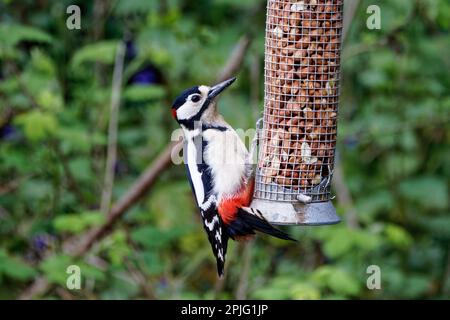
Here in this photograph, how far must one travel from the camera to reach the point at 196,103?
5352 mm

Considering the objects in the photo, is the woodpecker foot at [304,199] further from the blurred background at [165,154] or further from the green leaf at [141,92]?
the green leaf at [141,92]

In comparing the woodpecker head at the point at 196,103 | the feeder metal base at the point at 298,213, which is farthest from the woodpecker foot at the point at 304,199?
the woodpecker head at the point at 196,103

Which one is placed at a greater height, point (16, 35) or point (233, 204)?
point (16, 35)

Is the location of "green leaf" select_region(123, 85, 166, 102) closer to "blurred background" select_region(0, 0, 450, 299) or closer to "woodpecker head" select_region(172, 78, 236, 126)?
"blurred background" select_region(0, 0, 450, 299)

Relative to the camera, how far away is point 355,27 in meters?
7.47

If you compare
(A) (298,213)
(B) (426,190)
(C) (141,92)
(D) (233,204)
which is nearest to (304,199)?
(A) (298,213)

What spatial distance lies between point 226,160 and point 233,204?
0.79ft

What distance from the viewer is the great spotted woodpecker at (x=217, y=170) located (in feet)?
16.8

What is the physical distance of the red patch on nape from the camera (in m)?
5.12

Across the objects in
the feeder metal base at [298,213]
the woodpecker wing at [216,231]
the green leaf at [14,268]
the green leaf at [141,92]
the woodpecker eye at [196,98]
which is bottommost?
the green leaf at [14,268]

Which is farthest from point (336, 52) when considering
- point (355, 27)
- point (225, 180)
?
point (355, 27)

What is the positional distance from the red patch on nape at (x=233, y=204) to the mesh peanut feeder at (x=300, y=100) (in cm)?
7

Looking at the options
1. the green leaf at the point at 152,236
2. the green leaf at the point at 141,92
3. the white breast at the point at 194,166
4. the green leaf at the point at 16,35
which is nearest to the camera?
the white breast at the point at 194,166

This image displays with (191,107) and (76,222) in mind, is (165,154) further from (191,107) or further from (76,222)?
(191,107)
